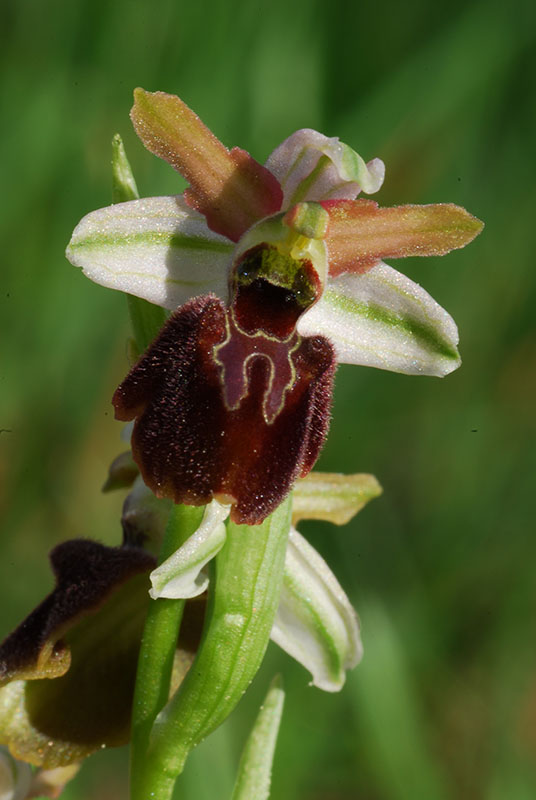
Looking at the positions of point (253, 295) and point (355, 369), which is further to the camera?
point (355, 369)

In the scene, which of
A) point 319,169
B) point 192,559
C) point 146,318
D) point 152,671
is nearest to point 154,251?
point 146,318

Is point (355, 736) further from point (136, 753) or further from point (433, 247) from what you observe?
point (433, 247)

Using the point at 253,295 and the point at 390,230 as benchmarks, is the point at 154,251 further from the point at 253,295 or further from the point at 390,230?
the point at 390,230

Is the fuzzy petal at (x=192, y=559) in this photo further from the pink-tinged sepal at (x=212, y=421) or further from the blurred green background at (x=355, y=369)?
the blurred green background at (x=355, y=369)

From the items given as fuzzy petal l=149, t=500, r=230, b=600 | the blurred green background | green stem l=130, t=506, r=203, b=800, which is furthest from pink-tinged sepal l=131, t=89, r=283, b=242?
the blurred green background

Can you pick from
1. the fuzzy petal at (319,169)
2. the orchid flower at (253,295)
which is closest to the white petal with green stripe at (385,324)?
the orchid flower at (253,295)

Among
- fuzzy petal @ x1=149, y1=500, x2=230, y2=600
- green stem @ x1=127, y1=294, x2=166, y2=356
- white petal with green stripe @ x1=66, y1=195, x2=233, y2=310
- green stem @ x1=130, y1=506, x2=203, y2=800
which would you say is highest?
white petal with green stripe @ x1=66, y1=195, x2=233, y2=310

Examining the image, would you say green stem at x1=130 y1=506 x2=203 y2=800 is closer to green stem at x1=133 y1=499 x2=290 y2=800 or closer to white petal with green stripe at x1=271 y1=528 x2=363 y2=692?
green stem at x1=133 y1=499 x2=290 y2=800
